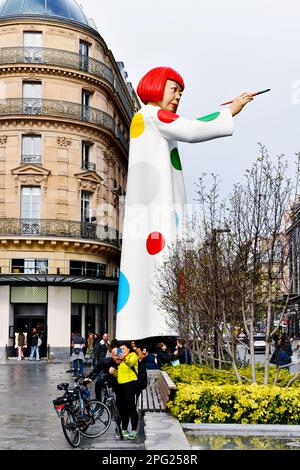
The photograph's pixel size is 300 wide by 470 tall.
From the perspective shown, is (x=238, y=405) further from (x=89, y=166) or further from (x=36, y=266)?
(x=89, y=166)

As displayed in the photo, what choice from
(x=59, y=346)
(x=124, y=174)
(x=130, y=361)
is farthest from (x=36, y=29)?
(x=130, y=361)

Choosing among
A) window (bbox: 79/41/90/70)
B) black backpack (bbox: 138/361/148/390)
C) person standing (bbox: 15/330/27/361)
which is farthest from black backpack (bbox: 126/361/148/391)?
window (bbox: 79/41/90/70)

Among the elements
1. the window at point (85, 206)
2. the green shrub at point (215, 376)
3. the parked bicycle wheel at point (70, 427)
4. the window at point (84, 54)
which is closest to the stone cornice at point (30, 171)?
the window at point (85, 206)

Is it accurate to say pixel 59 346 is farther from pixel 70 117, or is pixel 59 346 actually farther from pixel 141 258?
pixel 141 258

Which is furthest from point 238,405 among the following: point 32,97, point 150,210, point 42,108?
point 32,97

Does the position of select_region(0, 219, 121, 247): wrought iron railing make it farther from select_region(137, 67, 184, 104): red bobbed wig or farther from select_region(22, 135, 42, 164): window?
select_region(137, 67, 184, 104): red bobbed wig

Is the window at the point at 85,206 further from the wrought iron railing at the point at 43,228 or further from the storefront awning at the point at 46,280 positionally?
the storefront awning at the point at 46,280

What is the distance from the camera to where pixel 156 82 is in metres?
12.5

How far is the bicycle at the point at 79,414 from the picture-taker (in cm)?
1097

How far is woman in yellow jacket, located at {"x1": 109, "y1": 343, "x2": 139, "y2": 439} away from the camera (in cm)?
1152

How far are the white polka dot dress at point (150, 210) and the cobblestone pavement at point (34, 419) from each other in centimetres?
179

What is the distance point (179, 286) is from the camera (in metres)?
13.6
